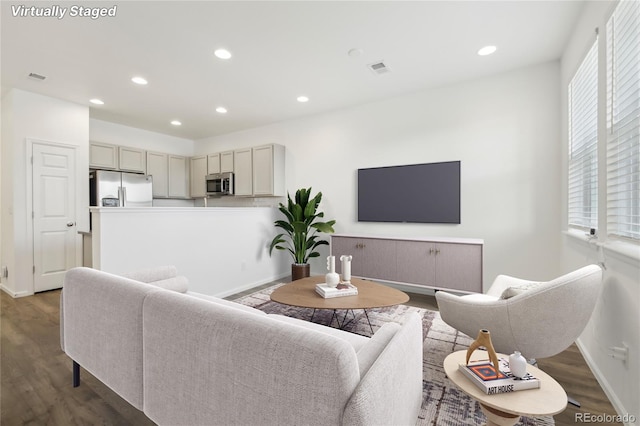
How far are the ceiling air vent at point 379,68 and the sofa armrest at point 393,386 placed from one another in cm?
284

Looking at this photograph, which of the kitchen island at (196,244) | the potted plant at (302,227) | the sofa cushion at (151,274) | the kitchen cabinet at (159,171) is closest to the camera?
the sofa cushion at (151,274)

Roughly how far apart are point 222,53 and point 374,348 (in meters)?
3.07

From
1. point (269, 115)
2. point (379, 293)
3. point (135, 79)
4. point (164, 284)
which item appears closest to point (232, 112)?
point (269, 115)

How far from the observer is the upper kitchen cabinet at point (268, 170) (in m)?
4.92

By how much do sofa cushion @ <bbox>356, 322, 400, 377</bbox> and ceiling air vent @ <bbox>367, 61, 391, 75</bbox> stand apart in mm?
2883

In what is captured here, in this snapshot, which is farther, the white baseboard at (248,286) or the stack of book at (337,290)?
the white baseboard at (248,286)

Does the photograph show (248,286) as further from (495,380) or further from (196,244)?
(495,380)

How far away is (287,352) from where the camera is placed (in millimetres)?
824

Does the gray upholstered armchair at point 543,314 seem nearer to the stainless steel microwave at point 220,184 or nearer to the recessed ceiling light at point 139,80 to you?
the recessed ceiling light at point 139,80

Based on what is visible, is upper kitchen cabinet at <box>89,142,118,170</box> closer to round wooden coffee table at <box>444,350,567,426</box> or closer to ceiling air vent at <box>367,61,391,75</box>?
ceiling air vent at <box>367,61,391,75</box>

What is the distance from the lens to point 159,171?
5.71 metres

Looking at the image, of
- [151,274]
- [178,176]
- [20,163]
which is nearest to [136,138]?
[178,176]

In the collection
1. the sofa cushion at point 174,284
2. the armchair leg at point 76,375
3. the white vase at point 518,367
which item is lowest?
the armchair leg at point 76,375

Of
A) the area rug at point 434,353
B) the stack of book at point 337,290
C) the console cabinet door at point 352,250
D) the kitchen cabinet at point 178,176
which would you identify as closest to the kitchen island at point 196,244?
the area rug at point 434,353
